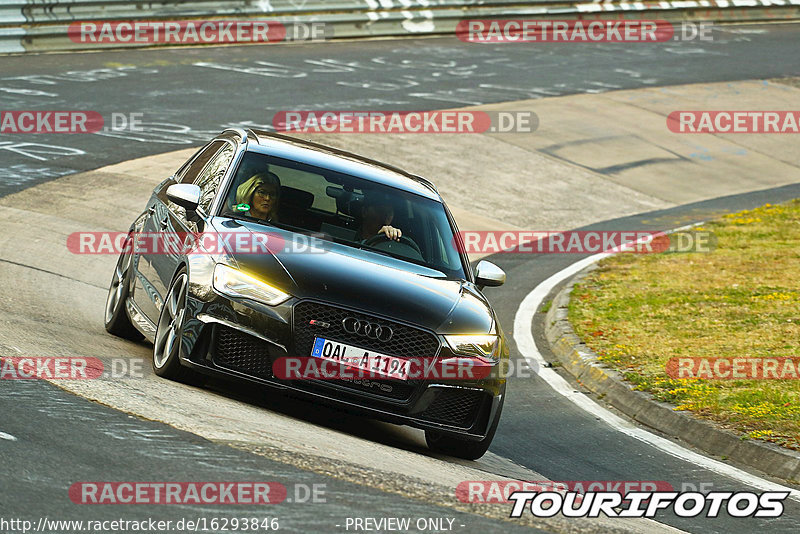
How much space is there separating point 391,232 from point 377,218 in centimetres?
14

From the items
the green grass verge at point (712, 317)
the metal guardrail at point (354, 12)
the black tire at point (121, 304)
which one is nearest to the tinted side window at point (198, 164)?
the black tire at point (121, 304)

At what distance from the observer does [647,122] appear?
24484 millimetres

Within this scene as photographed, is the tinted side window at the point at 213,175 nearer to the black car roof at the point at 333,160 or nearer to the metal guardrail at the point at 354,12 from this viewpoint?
the black car roof at the point at 333,160

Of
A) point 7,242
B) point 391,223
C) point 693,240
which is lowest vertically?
point 693,240

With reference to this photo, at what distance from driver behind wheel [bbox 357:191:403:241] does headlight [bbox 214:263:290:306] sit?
4.04 ft

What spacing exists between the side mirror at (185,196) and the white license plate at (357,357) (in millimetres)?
1688

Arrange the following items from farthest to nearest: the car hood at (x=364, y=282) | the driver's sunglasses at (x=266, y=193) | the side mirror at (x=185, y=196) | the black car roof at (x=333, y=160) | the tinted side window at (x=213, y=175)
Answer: the black car roof at (x=333, y=160), the tinted side window at (x=213, y=175), the driver's sunglasses at (x=266, y=193), the side mirror at (x=185, y=196), the car hood at (x=364, y=282)

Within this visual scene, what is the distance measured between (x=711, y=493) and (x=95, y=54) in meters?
19.3

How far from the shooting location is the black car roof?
855 centimetres

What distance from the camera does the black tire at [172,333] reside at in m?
7.21

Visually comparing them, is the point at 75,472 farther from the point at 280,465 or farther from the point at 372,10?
the point at 372,10

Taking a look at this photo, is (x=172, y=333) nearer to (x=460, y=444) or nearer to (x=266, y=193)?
(x=266, y=193)

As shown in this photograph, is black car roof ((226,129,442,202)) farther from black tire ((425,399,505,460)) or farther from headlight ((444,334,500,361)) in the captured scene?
black tire ((425,399,505,460))

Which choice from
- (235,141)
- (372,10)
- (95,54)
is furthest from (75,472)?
(372,10)
